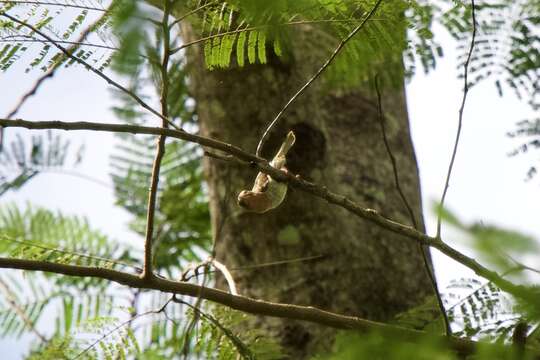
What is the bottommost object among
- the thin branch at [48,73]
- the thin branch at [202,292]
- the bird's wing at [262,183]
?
the thin branch at [202,292]

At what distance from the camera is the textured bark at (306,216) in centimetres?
237

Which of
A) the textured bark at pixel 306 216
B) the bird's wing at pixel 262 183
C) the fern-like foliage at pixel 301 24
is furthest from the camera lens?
the textured bark at pixel 306 216

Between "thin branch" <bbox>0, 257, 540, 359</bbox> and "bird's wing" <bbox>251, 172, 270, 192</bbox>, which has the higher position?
"bird's wing" <bbox>251, 172, 270, 192</bbox>

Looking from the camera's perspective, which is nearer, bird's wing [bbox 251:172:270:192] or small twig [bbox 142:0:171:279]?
small twig [bbox 142:0:171:279]

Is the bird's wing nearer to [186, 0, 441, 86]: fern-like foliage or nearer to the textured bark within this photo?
[186, 0, 441, 86]: fern-like foliage

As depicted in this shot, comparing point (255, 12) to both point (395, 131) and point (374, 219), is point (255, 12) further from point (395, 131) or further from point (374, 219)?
point (395, 131)

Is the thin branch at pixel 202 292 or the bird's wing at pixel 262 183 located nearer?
the thin branch at pixel 202 292

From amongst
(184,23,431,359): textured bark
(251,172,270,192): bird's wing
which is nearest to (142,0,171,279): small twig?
(251,172,270,192): bird's wing

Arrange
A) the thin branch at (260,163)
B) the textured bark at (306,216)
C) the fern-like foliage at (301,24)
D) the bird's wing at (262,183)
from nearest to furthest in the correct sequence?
the thin branch at (260,163) < the fern-like foliage at (301,24) < the bird's wing at (262,183) < the textured bark at (306,216)

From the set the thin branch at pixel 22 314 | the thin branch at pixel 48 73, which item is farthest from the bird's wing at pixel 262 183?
the thin branch at pixel 22 314

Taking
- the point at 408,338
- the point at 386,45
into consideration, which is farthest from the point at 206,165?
the point at 408,338

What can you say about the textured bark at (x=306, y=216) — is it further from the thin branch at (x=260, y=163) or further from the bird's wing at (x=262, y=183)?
the thin branch at (x=260, y=163)

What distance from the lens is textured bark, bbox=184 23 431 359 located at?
2.37m

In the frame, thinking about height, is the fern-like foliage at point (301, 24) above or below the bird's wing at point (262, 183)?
above
